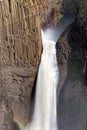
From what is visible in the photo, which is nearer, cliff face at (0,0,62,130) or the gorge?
the gorge

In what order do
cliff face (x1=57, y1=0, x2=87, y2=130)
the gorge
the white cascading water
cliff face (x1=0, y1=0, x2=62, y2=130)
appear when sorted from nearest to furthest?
cliff face (x1=57, y1=0, x2=87, y2=130)
the gorge
cliff face (x1=0, y1=0, x2=62, y2=130)
the white cascading water

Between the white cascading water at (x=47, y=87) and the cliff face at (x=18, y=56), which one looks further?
the white cascading water at (x=47, y=87)

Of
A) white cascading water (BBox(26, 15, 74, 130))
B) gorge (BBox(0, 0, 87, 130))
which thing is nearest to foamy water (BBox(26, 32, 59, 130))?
white cascading water (BBox(26, 15, 74, 130))

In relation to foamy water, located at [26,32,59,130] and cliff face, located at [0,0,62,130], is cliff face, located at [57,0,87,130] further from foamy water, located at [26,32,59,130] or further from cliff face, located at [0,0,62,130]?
cliff face, located at [0,0,62,130]

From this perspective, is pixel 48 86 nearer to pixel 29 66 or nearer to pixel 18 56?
pixel 29 66

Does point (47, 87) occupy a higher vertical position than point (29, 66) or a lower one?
lower

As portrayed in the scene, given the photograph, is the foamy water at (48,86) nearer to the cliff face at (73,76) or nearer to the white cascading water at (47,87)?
the white cascading water at (47,87)

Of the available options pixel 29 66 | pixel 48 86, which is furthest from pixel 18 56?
pixel 48 86

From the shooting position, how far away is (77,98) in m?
23.5

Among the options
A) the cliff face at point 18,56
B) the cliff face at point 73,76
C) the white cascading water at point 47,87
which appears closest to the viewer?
the cliff face at point 73,76

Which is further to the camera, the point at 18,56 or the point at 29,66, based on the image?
the point at 29,66

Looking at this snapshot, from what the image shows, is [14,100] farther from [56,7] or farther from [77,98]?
[56,7]

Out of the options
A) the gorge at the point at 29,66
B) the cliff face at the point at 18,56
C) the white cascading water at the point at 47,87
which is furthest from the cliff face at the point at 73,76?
the cliff face at the point at 18,56

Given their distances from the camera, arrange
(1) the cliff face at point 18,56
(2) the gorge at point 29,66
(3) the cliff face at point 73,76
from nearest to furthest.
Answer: (3) the cliff face at point 73,76 < (2) the gorge at point 29,66 < (1) the cliff face at point 18,56
